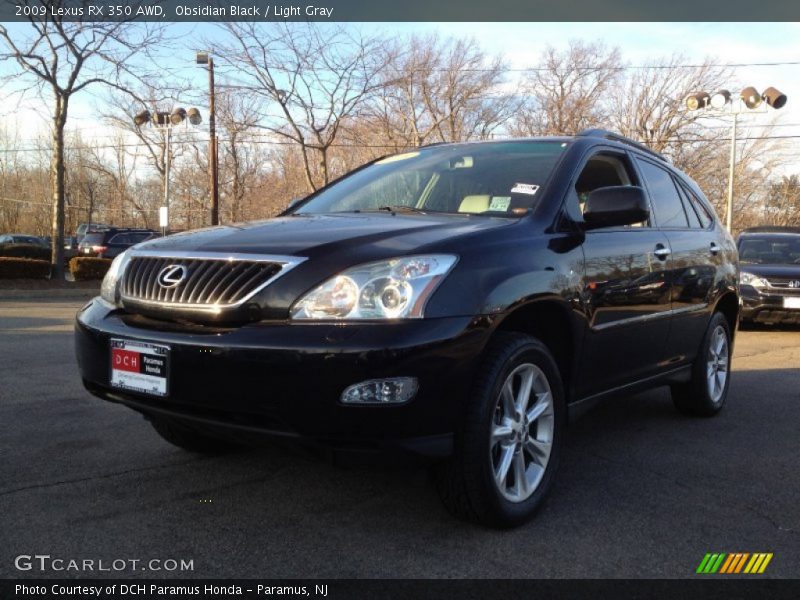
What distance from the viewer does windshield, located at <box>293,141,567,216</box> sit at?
3.70 metres

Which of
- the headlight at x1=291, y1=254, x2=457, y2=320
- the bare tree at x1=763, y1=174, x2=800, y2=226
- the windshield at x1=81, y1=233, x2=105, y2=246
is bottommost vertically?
the headlight at x1=291, y1=254, x2=457, y2=320

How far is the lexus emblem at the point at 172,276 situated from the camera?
9.59 ft

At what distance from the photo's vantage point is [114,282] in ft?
10.9

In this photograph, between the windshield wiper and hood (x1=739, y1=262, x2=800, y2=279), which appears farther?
hood (x1=739, y1=262, x2=800, y2=279)

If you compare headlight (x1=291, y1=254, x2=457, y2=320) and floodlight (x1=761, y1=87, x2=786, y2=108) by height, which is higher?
floodlight (x1=761, y1=87, x2=786, y2=108)

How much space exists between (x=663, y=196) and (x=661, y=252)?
2.20 feet

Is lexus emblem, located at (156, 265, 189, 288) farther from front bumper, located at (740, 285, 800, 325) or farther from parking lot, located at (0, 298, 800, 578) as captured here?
front bumper, located at (740, 285, 800, 325)

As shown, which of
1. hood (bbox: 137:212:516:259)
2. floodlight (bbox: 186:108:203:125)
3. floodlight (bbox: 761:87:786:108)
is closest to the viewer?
hood (bbox: 137:212:516:259)

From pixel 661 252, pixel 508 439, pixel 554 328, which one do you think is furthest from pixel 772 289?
pixel 508 439
